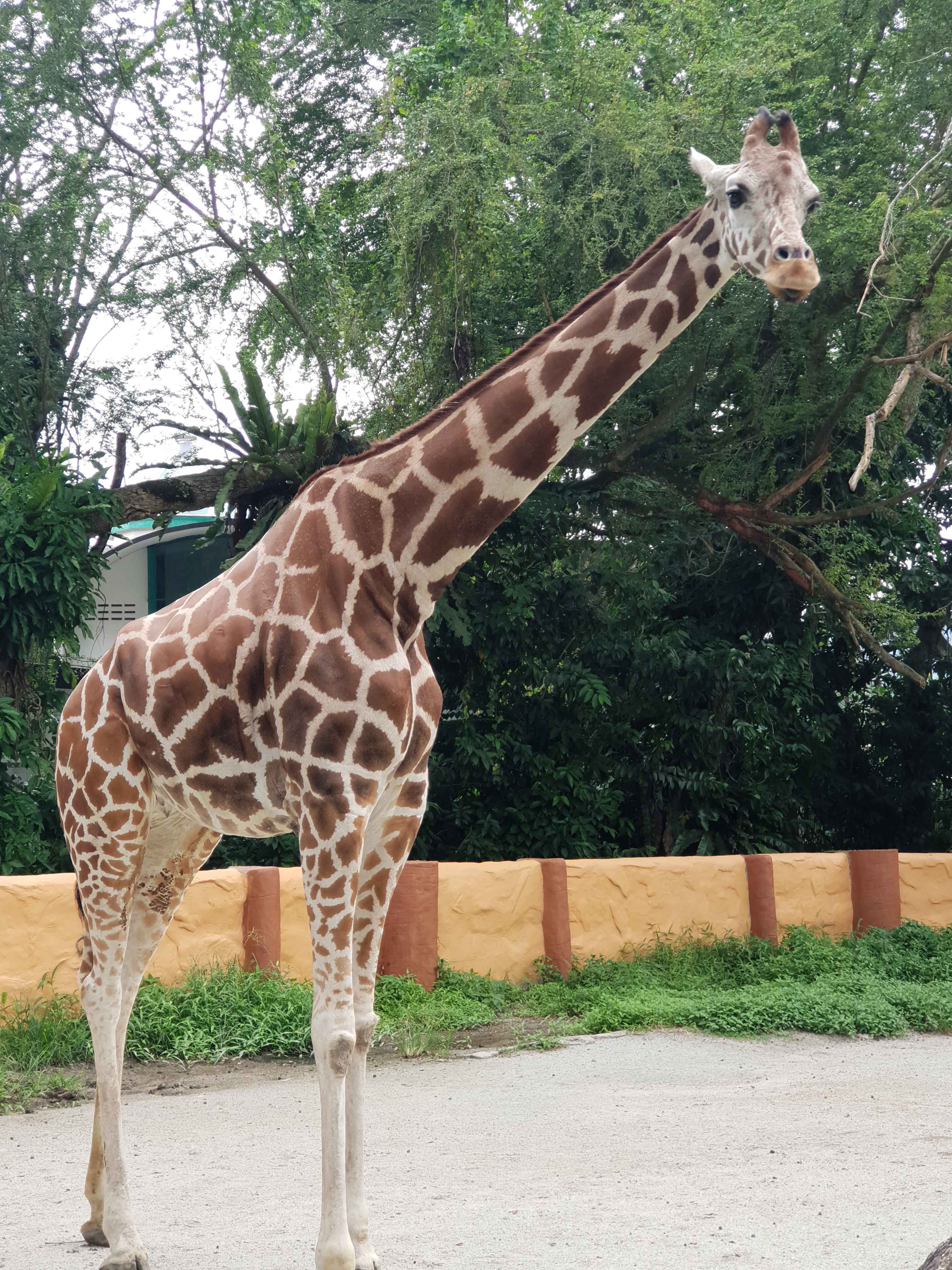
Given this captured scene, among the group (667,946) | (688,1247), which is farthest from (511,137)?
(688,1247)

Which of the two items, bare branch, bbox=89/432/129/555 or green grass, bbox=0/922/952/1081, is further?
bare branch, bbox=89/432/129/555

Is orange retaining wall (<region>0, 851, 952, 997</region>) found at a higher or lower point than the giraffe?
lower

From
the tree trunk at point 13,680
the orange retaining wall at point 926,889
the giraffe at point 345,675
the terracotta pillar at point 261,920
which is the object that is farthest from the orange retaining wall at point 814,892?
the giraffe at point 345,675

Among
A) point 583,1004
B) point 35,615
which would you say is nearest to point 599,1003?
point 583,1004

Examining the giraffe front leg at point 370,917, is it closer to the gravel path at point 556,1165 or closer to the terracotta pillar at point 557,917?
the gravel path at point 556,1165

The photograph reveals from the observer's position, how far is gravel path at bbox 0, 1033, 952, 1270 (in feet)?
12.8

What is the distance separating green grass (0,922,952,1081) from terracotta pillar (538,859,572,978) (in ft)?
0.43

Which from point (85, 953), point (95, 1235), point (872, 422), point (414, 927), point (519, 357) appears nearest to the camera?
point (519, 357)

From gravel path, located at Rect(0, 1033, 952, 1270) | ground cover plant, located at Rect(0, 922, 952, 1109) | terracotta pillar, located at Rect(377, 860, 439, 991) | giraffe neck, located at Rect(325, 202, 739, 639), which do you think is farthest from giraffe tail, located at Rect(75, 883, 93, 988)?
terracotta pillar, located at Rect(377, 860, 439, 991)

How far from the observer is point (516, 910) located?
855cm

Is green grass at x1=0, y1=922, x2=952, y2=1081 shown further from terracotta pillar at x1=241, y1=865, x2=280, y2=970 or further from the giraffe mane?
the giraffe mane

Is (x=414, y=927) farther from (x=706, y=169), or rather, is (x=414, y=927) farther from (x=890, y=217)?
(x=890, y=217)

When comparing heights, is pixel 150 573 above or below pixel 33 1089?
above

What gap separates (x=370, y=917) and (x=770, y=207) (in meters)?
2.45
